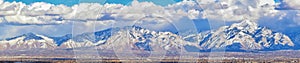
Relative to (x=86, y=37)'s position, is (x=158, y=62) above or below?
below

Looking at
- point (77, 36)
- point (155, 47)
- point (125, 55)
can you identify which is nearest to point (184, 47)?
point (155, 47)

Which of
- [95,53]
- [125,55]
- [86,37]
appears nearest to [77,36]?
[86,37]

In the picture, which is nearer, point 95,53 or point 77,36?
point 77,36

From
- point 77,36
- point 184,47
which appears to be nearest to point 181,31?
point 184,47

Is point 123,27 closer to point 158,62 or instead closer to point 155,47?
point 155,47

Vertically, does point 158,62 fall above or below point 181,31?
below

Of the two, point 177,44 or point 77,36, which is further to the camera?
point 177,44

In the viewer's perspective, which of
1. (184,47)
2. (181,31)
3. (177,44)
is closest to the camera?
(181,31)

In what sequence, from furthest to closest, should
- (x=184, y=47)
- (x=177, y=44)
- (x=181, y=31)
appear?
1. (x=177, y=44)
2. (x=184, y=47)
3. (x=181, y=31)

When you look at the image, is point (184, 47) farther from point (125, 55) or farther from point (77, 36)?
point (77, 36)
